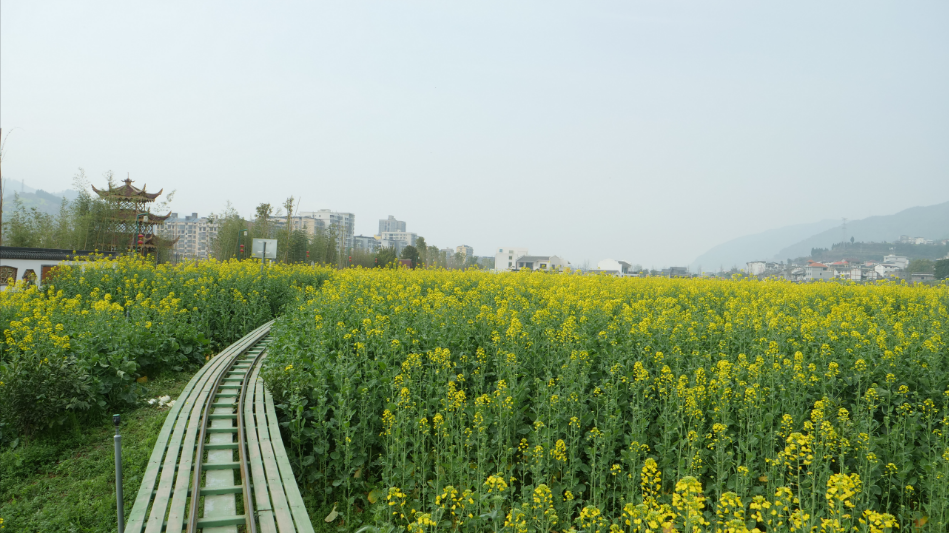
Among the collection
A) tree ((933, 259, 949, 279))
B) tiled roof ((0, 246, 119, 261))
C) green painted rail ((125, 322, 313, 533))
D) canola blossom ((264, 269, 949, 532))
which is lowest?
green painted rail ((125, 322, 313, 533))

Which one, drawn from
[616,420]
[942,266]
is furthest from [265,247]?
[942,266]

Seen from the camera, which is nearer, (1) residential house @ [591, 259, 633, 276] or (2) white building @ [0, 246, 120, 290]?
(2) white building @ [0, 246, 120, 290]

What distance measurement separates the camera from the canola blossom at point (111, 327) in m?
7.73

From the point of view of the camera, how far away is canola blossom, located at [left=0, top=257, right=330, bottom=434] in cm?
773

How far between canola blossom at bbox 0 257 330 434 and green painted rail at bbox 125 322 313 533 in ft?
5.43

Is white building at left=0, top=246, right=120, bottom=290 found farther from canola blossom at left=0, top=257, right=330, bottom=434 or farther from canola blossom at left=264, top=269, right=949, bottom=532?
canola blossom at left=264, top=269, right=949, bottom=532

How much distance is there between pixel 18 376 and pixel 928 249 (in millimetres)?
63886

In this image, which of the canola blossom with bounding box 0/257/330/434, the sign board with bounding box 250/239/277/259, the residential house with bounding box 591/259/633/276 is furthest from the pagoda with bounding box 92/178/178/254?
the residential house with bounding box 591/259/633/276

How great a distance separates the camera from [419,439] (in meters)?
6.55

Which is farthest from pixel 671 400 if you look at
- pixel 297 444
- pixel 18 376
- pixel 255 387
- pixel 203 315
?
pixel 203 315

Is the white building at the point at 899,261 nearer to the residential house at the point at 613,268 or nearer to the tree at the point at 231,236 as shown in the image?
the residential house at the point at 613,268

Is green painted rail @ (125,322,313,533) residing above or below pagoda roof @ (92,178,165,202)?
below

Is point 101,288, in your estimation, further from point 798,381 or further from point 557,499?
point 798,381

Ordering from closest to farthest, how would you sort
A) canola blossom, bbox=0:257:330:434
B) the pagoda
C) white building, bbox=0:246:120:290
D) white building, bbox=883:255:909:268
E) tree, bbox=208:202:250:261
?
1. canola blossom, bbox=0:257:330:434
2. white building, bbox=0:246:120:290
3. white building, bbox=883:255:909:268
4. the pagoda
5. tree, bbox=208:202:250:261
